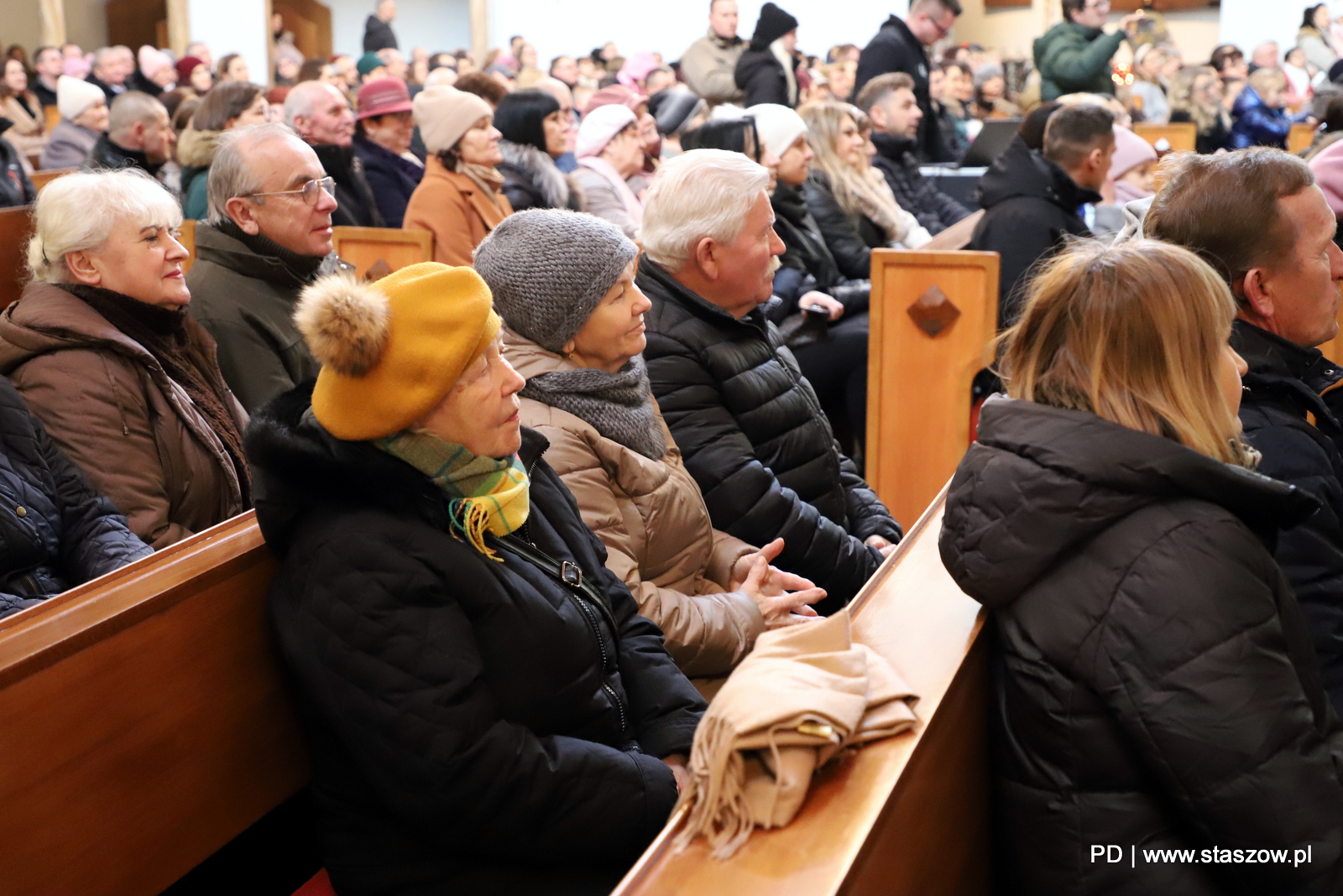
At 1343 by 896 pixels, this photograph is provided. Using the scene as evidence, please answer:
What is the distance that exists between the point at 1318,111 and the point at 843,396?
140 inches

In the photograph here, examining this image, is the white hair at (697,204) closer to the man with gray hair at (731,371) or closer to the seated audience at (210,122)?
the man with gray hair at (731,371)

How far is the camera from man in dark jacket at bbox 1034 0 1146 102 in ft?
26.1

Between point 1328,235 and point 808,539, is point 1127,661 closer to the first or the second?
point 1328,235

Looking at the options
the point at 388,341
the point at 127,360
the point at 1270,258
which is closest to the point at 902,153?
the point at 1270,258

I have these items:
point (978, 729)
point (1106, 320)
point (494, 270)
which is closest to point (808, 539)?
point (494, 270)

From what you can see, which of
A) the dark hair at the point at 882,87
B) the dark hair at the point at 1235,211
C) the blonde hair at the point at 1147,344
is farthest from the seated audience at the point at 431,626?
the dark hair at the point at 882,87

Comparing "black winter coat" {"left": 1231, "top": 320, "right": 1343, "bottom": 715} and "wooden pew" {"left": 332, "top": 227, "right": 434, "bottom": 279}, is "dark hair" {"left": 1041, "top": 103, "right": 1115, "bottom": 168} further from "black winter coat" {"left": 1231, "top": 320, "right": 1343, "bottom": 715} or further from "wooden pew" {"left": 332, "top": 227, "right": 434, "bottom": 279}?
"black winter coat" {"left": 1231, "top": 320, "right": 1343, "bottom": 715}

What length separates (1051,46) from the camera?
815cm

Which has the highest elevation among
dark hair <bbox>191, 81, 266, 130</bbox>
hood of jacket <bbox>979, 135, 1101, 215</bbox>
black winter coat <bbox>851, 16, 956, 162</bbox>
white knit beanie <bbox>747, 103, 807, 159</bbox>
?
black winter coat <bbox>851, 16, 956, 162</bbox>

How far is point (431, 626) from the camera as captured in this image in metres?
1.55

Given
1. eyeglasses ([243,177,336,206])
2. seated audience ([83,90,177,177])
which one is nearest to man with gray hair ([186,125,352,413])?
eyeglasses ([243,177,336,206])

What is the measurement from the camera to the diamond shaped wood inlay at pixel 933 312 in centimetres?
395

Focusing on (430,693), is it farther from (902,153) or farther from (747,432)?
(902,153)

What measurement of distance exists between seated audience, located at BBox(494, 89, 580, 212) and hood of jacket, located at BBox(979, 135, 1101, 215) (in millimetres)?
1722
